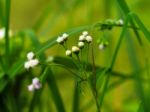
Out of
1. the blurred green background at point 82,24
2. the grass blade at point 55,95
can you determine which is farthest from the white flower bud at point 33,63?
the grass blade at point 55,95

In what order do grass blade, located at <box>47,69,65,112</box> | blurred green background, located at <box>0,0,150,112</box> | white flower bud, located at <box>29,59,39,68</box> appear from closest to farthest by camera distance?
white flower bud, located at <box>29,59,39,68</box>, grass blade, located at <box>47,69,65,112</box>, blurred green background, located at <box>0,0,150,112</box>

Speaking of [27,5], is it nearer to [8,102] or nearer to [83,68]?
[8,102]

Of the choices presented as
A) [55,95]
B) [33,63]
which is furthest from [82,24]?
[33,63]

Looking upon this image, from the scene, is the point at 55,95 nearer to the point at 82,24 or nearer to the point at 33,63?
the point at 33,63

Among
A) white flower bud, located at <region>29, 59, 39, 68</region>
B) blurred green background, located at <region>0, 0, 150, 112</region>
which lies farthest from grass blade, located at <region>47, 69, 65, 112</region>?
white flower bud, located at <region>29, 59, 39, 68</region>

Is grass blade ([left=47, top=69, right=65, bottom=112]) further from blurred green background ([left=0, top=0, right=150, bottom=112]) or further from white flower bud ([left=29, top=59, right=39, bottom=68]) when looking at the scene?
white flower bud ([left=29, top=59, right=39, bottom=68])

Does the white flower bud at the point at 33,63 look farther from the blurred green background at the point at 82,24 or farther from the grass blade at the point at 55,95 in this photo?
the grass blade at the point at 55,95

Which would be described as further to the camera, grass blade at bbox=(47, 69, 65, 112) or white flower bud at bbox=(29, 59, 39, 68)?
grass blade at bbox=(47, 69, 65, 112)

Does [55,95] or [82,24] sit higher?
[82,24]
